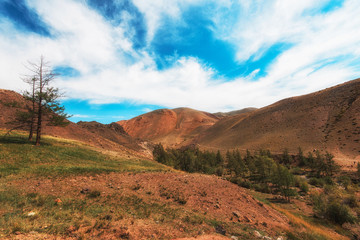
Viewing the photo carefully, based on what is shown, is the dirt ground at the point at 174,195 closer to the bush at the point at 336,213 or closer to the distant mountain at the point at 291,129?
the bush at the point at 336,213

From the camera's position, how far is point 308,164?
1688 inches

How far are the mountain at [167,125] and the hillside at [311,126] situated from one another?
4831 centimetres

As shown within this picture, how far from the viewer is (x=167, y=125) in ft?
493

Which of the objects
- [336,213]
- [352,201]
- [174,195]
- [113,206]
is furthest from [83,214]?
[352,201]

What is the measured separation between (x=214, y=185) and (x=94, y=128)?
5480 centimetres

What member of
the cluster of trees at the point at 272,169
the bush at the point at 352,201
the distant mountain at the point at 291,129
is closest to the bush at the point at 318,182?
the cluster of trees at the point at 272,169

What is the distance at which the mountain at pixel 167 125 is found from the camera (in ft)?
432

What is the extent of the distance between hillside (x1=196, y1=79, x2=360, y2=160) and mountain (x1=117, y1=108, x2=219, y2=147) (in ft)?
159

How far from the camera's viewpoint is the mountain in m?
132

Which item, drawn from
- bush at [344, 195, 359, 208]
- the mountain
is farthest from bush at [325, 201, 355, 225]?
the mountain

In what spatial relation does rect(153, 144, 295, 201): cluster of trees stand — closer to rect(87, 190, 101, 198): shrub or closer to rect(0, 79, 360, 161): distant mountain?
rect(0, 79, 360, 161): distant mountain

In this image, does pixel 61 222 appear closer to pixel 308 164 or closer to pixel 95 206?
pixel 95 206

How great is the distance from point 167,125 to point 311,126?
11019 cm

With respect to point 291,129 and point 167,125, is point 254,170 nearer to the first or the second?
point 291,129
